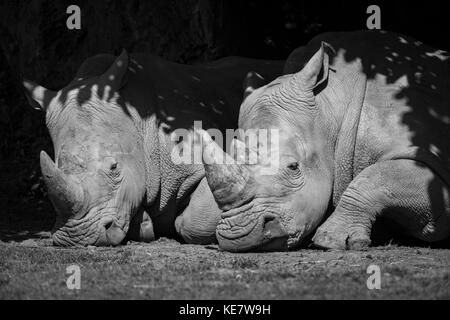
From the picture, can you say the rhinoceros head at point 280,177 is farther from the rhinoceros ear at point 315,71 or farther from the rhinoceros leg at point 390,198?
the rhinoceros leg at point 390,198

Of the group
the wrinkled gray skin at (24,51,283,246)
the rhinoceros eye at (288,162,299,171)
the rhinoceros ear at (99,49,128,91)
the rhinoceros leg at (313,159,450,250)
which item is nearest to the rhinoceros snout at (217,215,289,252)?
the rhinoceros leg at (313,159,450,250)

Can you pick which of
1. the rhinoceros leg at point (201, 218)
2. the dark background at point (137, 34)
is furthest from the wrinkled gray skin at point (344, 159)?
the dark background at point (137, 34)

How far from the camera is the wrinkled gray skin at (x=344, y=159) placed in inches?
402

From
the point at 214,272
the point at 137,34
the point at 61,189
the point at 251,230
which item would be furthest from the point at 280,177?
the point at 137,34

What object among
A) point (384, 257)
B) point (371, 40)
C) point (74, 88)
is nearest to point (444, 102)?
point (371, 40)

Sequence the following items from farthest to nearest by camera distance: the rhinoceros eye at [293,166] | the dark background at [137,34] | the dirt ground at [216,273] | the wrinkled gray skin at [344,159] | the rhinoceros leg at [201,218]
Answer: the dark background at [137,34], the rhinoceros leg at [201,218], the rhinoceros eye at [293,166], the wrinkled gray skin at [344,159], the dirt ground at [216,273]

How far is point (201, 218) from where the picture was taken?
37.1 ft

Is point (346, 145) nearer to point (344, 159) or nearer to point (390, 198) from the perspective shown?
point (344, 159)

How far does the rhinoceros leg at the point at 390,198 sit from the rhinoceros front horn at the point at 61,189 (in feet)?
7.57

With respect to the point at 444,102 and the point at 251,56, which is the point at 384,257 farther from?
the point at 251,56

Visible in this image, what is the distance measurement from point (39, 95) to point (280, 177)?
299cm

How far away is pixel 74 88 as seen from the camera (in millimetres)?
11492
